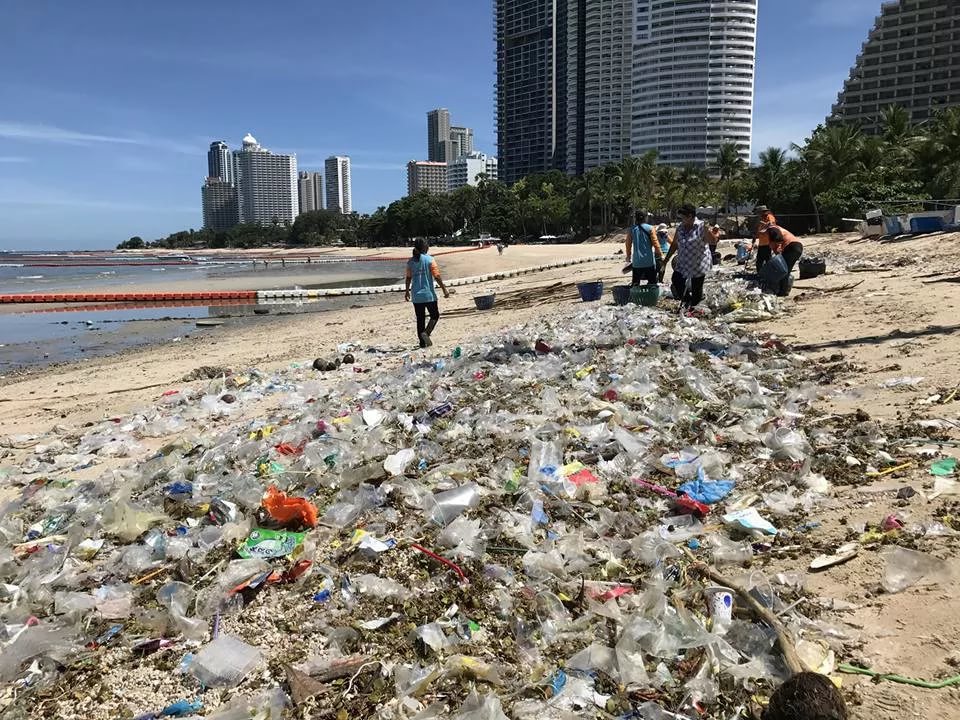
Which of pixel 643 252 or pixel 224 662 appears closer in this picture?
pixel 224 662

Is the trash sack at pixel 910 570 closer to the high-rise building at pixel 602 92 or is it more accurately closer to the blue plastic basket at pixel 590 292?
the blue plastic basket at pixel 590 292

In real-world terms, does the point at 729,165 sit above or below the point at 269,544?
above

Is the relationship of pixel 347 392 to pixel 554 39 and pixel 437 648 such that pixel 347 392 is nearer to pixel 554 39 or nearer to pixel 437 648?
pixel 437 648

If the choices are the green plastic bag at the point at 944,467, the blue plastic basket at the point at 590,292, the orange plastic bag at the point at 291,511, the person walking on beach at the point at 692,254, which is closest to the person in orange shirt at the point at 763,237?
the person walking on beach at the point at 692,254

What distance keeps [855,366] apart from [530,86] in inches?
5435

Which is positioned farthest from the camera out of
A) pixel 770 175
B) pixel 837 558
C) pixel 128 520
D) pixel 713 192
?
pixel 713 192

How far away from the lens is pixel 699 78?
347 ft

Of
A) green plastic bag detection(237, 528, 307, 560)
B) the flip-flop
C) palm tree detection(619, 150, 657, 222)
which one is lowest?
green plastic bag detection(237, 528, 307, 560)

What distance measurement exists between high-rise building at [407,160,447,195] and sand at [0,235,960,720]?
159m

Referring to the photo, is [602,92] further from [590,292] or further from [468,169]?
[590,292]

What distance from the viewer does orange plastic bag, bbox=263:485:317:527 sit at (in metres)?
3.39

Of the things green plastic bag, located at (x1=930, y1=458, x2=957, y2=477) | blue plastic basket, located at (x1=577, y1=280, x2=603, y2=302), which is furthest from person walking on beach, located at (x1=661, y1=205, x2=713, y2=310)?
green plastic bag, located at (x1=930, y1=458, x2=957, y2=477)

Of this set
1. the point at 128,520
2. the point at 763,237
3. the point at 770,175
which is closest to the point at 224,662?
the point at 128,520

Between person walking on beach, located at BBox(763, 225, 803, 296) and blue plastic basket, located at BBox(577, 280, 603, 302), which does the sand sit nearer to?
person walking on beach, located at BBox(763, 225, 803, 296)
